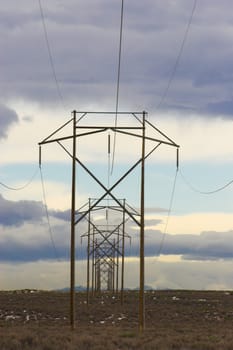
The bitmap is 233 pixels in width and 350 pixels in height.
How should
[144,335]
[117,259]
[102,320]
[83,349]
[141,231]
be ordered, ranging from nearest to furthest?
[83,349] < [144,335] < [141,231] < [102,320] < [117,259]

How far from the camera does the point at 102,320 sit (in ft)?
196

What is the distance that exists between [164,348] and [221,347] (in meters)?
2.27

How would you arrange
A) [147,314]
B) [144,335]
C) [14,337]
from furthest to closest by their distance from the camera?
[147,314] < [144,335] < [14,337]

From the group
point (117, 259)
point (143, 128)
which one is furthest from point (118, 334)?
point (117, 259)

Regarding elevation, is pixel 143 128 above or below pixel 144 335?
above

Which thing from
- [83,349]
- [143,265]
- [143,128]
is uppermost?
[143,128]

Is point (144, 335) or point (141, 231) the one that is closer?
point (144, 335)

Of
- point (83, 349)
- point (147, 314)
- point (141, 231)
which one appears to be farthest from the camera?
point (147, 314)

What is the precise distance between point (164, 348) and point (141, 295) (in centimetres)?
1145

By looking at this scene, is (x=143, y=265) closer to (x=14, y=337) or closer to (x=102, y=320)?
(x=14, y=337)

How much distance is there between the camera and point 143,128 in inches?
1687

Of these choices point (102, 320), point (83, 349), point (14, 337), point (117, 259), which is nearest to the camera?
point (83, 349)

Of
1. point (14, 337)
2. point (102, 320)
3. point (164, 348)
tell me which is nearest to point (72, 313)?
point (14, 337)

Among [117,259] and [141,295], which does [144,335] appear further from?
[117,259]
